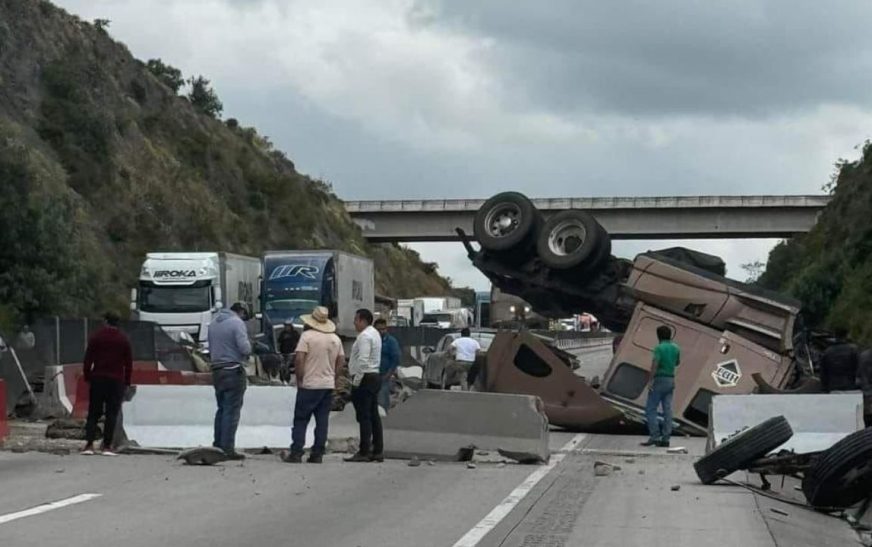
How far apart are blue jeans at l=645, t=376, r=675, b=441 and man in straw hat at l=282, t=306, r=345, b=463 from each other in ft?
18.7

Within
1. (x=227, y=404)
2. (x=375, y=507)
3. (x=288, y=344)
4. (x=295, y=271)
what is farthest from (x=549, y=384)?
(x=295, y=271)

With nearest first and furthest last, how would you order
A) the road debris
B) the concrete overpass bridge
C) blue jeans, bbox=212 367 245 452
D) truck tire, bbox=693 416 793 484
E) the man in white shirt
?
1. truck tire, bbox=693 416 793 484
2. the road debris
3. blue jeans, bbox=212 367 245 452
4. the man in white shirt
5. the concrete overpass bridge

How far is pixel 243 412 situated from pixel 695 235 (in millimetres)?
67006

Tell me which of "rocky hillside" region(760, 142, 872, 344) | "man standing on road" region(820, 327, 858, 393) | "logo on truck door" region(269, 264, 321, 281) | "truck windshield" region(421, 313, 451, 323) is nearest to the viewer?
"man standing on road" region(820, 327, 858, 393)

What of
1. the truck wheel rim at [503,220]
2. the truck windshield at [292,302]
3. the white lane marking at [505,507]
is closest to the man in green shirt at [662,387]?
the white lane marking at [505,507]

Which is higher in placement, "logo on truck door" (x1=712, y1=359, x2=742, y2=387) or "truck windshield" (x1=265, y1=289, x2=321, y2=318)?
"truck windshield" (x1=265, y1=289, x2=321, y2=318)

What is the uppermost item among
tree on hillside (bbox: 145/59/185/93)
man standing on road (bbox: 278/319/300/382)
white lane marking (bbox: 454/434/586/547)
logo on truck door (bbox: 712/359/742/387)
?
tree on hillside (bbox: 145/59/185/93)

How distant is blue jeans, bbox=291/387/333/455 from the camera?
1656 centimetres

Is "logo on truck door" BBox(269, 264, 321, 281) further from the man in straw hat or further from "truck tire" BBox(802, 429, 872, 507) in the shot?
"truck tire" BBox(802, 429, 872, 507)

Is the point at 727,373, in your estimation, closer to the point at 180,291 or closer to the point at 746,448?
the point at 746,448

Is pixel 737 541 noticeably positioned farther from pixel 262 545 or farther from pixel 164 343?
pixel 164 343

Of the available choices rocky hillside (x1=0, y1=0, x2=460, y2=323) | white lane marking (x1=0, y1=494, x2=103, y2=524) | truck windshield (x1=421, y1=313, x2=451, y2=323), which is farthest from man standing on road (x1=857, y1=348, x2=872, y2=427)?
truck windshield (x1=421, y1=313, x2=451, y2=323)

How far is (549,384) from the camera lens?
2267 centimetres

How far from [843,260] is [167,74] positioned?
4532 cm
